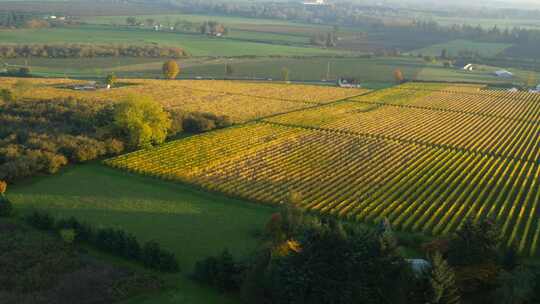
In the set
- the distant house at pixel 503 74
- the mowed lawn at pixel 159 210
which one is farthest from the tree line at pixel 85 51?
the mowed lawn at pixel 159 210

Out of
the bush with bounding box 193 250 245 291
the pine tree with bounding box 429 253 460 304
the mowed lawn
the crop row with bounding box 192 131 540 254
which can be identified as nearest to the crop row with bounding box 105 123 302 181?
the crop row with bounding box 192 131 540 254

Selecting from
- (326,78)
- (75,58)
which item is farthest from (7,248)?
(75,58)

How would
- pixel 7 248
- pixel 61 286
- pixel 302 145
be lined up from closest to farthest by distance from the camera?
1. pixel 61 286
2. pixel 7 248
3. pixel 302 145

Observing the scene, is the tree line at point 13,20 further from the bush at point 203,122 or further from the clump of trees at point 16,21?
the bush at point 203,122

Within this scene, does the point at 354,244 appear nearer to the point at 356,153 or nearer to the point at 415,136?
the point at 356,153

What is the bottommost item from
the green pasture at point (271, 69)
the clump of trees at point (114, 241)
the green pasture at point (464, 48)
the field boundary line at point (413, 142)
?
the clump of trees at point (114, 241)

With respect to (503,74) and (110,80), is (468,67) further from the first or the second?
(110,80)

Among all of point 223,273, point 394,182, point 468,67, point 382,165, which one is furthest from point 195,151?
point 468,67
